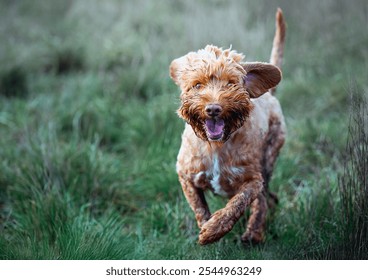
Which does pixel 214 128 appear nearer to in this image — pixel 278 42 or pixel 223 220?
pixel 223 220

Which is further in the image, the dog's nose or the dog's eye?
the dog's eye

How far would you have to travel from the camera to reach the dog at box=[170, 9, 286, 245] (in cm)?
375

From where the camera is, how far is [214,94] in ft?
12.0

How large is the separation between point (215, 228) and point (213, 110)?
81 cm

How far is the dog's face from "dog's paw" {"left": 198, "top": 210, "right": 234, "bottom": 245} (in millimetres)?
534

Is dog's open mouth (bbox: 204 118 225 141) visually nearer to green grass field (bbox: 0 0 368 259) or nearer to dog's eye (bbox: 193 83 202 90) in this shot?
dog's eye (bbox: 193 83 202 90)

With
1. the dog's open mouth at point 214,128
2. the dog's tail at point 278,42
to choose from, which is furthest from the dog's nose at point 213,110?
the dog's tail at point 278,42

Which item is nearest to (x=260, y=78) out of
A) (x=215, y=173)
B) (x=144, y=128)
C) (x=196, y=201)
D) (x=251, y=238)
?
(x=215, y=173)

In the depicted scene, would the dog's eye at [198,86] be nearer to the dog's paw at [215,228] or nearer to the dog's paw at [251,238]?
the dog's paw at [215,228]

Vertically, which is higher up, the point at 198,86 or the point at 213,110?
the point at 198,86

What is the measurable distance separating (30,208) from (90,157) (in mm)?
990

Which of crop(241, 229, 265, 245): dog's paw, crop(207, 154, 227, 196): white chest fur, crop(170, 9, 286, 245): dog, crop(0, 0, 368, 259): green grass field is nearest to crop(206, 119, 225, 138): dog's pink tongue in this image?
crop(170, 9, 286, 245): dog

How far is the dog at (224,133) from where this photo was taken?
12.3ft

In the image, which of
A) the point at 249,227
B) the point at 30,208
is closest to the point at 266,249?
the point at 249,227
